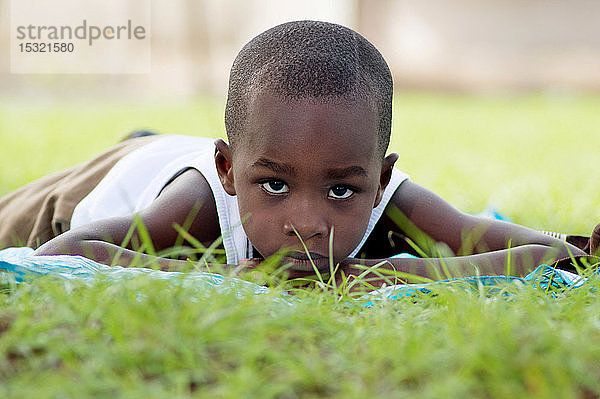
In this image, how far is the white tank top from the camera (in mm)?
2736

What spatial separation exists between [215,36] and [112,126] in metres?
5.57

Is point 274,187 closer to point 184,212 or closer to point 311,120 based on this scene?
point 311,120

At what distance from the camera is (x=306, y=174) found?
2.18 meters

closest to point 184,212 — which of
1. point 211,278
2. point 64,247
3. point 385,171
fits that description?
point 64,247

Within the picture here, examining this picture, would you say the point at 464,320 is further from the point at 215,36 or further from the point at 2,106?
the point at 215,36

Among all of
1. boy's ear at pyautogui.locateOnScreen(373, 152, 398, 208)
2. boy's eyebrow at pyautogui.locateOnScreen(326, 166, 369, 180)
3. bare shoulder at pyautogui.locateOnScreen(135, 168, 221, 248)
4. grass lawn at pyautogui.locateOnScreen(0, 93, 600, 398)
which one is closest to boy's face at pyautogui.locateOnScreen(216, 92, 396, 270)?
Answer: boy's eyebrow at pyautogui.locateOnScreen(326, 166, 369, 180)

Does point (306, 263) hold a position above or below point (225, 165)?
below

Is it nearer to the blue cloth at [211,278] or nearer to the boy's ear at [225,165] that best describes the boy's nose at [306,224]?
the blue cloth at [211,278]

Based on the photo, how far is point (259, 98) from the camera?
227 centimetres

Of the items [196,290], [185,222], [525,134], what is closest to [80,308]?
[196,290]

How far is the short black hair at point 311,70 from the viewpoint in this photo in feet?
7.30

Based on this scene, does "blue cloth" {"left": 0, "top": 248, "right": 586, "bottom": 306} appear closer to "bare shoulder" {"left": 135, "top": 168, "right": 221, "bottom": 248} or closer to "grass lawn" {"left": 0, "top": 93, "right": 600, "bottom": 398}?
"grass lawn" {"left": 0, "top": 93, "right": 600, "bottom": 398}

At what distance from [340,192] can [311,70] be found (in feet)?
1.23

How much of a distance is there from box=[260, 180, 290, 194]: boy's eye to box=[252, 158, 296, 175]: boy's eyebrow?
6cm
